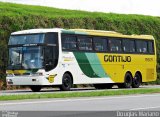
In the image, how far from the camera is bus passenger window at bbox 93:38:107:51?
35.2 meters

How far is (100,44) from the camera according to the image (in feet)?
117

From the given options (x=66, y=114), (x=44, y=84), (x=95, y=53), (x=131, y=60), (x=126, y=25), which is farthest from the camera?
(x=126, y=25)

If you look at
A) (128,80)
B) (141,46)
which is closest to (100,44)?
(128,80)

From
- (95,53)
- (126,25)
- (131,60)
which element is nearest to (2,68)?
(95,53)

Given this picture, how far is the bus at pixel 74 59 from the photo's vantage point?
3173cm

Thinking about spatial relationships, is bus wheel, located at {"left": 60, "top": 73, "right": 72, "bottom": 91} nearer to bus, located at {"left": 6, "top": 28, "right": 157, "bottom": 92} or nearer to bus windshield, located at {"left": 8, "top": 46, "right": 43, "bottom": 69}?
bus, located at {"left": 6, "top": 28, "right": 157, "bottom": 92}

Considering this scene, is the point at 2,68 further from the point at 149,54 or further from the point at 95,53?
the point at 149,54

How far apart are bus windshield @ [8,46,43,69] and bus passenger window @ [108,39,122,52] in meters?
6.09

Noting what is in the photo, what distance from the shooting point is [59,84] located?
107ft

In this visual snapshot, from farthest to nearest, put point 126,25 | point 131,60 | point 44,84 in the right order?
point 126,25, point 131,60, point 44,84

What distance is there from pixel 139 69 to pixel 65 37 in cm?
806

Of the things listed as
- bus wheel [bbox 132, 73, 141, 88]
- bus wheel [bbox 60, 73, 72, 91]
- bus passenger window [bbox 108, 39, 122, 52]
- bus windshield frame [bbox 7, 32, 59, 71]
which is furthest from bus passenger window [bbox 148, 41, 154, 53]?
bus windshield frame [bbox 7, 32, 59, 71]

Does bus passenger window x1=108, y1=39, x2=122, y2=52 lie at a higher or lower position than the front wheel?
higher

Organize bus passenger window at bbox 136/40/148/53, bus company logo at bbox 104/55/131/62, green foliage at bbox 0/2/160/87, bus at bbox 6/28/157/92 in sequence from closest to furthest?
1. bus at bbox 6/28/157/92
2. bus company logo at bbox 104/55/131/62
3. green foliage at bbox 0/2/160/87
4. bus passenger window at bbox 136/40/148/53
